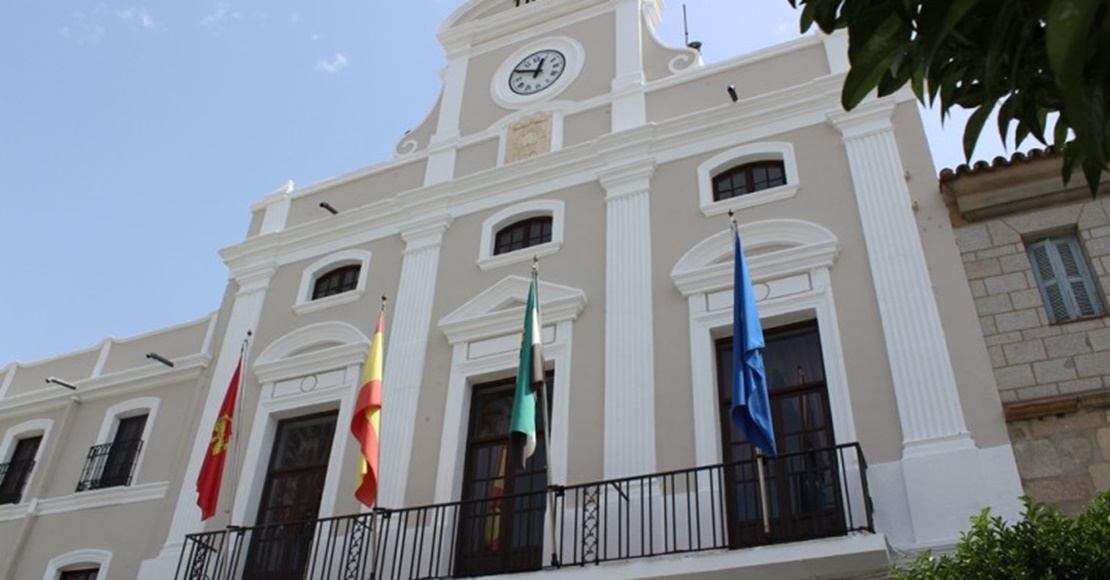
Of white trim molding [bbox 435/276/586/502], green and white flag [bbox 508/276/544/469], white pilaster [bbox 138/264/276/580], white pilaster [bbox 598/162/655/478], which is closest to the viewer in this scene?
green and white flag [bbox 508/276/544/469]

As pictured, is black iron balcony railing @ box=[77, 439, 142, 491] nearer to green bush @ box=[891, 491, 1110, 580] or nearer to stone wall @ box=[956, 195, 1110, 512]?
stone wall @ box=[956, 195, 1110, 512]

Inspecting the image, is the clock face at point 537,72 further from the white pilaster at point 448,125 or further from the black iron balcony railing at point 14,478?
the black iron balcony railing at point 14,478

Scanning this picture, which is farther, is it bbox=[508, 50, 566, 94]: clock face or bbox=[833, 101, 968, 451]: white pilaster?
bbox=[508, 50, 566, 94]: clock face

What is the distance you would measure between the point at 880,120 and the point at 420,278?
19.6ft

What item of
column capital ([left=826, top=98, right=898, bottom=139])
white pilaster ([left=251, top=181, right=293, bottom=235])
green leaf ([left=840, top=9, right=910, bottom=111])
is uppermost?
white pilaster ([left=251, top=181, right=293, bottom=235])

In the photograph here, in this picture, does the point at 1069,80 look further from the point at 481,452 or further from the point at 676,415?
the point at 481,452

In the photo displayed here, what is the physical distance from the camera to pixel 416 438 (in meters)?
11.1

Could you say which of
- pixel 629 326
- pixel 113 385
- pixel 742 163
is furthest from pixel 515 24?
pixel 113 385

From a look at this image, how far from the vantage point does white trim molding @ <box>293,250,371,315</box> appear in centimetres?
1323

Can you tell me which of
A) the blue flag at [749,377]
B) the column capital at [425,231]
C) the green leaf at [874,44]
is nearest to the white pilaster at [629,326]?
the blue flag at [749,377]

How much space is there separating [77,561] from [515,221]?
7.23 m

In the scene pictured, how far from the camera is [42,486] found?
13.9 m

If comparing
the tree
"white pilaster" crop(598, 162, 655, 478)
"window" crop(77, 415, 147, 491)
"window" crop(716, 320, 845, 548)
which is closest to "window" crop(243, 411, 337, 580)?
"window" crop(77, 415, 147, 491)

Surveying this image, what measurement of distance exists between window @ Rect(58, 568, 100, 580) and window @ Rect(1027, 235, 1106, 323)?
1156 cm
